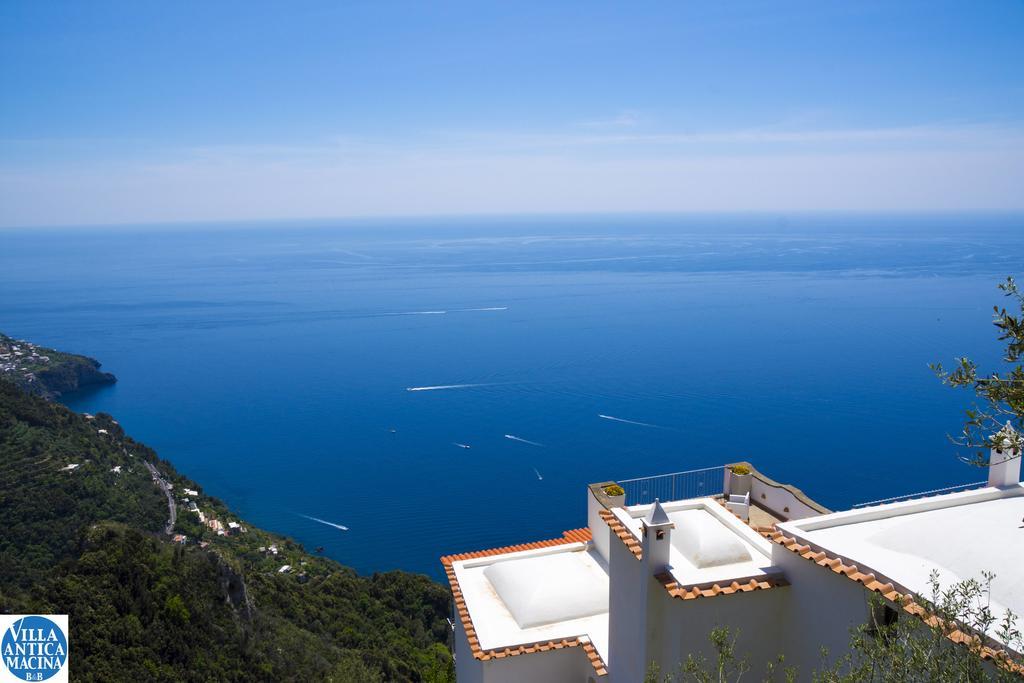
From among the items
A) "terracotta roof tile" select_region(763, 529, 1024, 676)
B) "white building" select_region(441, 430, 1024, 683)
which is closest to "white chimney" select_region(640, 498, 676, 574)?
"white building" select_region(441, 430, 1024, 683)

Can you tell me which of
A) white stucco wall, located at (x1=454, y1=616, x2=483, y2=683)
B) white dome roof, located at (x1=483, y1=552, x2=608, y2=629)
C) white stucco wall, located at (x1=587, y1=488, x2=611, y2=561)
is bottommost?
white stucco wall, located at (x1=454, y1=616, x2=483, y2=683)

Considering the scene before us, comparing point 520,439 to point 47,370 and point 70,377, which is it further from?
point 47,370

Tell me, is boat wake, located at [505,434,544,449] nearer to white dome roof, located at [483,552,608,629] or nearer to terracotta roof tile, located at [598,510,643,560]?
white dome roof, located at [483,552,608,629]

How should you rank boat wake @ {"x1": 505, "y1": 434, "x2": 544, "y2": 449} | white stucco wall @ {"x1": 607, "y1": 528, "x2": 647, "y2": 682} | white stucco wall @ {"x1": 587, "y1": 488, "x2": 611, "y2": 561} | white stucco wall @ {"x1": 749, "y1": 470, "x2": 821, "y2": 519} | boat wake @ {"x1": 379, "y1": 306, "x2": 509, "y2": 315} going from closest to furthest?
white stucco wall @ {"x1": 607, "y1": 528, "x2": 647, "y2": 682}
white stucco wall @ {"x1": 749, "y1": 470, "x2": 821, "y2": 519}
white stucco wall @ {"x1": 587, "y1": 488, "x2": 611, "y2": 561}
boat wake @ {"x1": 505, "y1": 434, "x2": 544, "y2": 449}
boat wake @ {"x1": 379, "y1": 306, "x2": 509, "y2": 315}

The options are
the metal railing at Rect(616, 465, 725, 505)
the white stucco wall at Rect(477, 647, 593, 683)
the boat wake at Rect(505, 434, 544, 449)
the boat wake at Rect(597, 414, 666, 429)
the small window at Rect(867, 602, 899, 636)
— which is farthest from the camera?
the boat wake at Rect(597, 414, 666, 429)

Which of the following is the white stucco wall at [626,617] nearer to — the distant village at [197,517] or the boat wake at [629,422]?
the distant village at [197,517]

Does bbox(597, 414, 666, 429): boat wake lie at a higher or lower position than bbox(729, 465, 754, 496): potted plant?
lower

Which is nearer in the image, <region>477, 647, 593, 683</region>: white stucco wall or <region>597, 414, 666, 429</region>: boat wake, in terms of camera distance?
<region>477, 647, 593, 683</region>: white stucco wall
